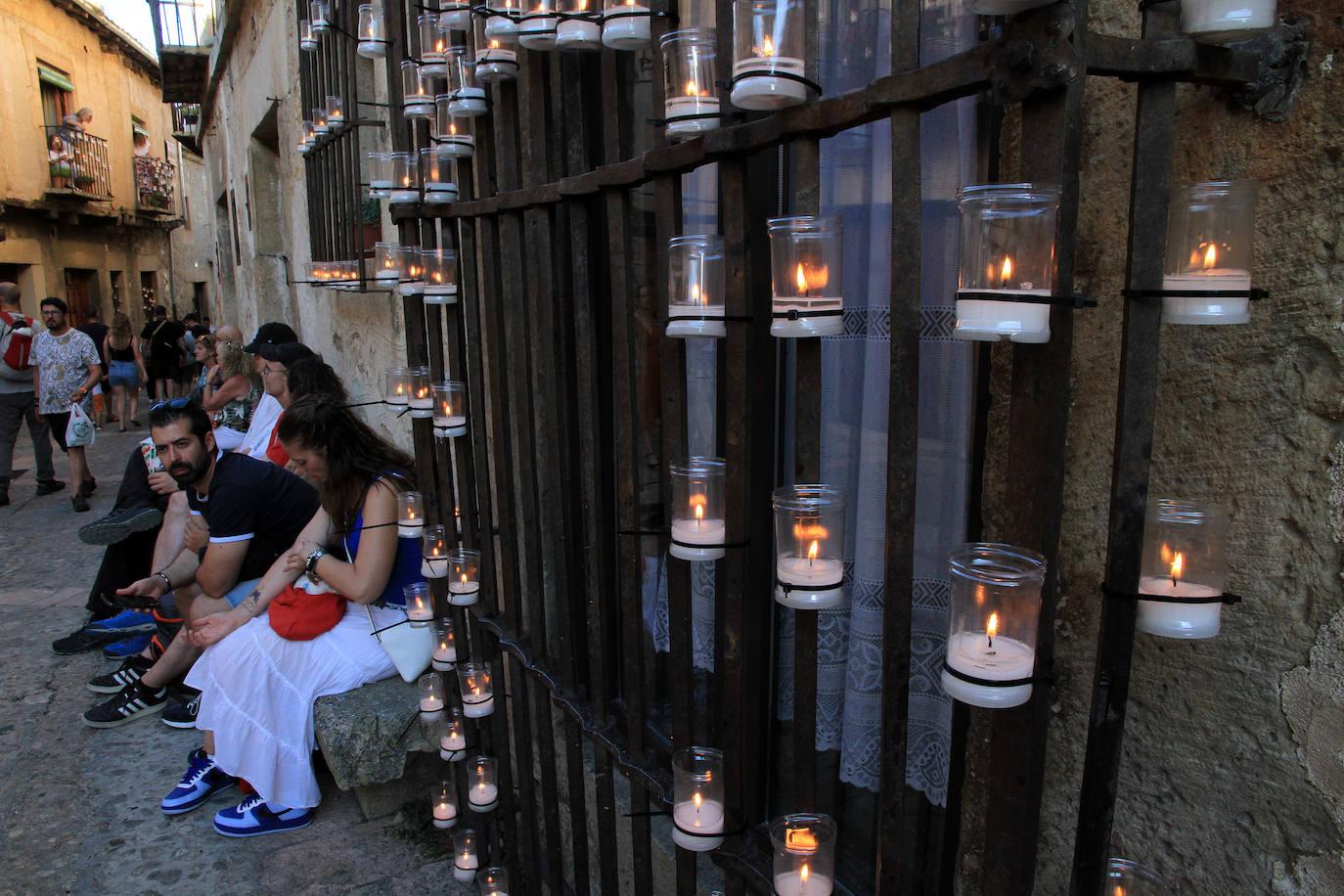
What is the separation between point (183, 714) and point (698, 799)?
319 centimetres

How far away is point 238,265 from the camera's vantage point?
1196 cm

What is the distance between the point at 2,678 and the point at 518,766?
333 centimetres

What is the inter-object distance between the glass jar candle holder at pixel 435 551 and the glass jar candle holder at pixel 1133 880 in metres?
2.14

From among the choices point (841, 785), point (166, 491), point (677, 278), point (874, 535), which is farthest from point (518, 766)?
point (166, 491)

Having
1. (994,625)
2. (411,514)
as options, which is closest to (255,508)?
(411,514)

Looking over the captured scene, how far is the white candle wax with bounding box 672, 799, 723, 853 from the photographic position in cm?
167

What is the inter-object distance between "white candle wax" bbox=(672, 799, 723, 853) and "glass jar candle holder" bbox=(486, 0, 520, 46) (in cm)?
172

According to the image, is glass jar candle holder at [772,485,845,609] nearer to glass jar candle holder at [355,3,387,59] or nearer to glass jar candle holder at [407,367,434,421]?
glass jar candle holder at [407,367,434,421]

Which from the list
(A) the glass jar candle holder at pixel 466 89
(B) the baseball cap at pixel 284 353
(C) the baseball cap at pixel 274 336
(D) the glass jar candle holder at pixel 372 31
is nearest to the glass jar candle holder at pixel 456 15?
(A) the glass jar candle holder at pixel 466 89

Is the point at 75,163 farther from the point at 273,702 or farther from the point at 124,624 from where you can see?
the point at 273,702

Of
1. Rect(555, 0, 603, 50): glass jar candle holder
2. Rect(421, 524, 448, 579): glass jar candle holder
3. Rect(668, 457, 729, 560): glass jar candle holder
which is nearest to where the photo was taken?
Rect(668, 457, 729, 560): glass jar candle holder

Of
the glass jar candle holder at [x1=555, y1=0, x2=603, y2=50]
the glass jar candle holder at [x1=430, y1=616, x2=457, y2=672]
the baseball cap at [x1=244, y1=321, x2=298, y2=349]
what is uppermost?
the glass jar candle holder at [x1=555, y1=0, x2=603, y2=50]

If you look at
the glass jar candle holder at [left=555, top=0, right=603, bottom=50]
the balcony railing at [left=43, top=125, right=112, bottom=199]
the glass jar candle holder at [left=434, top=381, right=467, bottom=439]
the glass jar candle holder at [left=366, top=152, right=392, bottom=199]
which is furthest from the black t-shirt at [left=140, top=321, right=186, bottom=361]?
the glass jar candle holder at [left=555, top=0, right=603, bottom=50]

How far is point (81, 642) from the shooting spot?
4.61m
